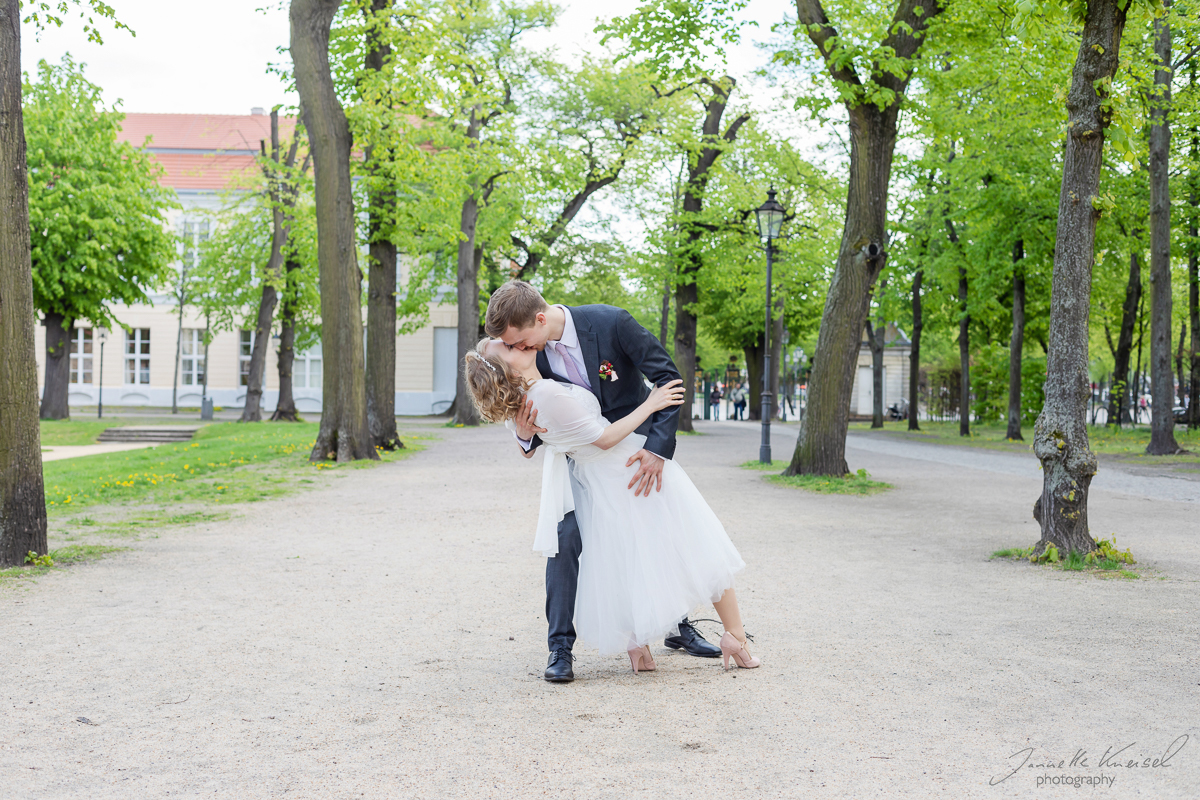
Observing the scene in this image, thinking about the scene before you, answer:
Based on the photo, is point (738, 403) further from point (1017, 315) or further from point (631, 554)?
point (631, 554)

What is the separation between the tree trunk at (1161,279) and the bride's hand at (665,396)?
1735cm

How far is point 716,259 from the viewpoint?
83.4 feet

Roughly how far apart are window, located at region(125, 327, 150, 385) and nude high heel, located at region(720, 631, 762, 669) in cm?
4736

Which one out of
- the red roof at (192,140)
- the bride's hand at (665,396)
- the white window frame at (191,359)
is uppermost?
the red roof at (192,140)

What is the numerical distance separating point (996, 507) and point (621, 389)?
813cm

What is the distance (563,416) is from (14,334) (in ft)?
15.2

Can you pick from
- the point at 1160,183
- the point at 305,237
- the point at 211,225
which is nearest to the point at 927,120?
the point at 1160,183

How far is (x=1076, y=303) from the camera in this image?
24.5ft

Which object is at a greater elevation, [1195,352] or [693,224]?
[693,224]

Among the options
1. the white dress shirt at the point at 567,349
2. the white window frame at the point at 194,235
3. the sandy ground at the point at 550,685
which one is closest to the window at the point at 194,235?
the white window frame at the point at 194,235

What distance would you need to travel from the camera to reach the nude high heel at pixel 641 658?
4.50 m

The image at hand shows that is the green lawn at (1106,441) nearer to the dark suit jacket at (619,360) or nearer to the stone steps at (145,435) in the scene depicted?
the dark suit jacket at (619,360)

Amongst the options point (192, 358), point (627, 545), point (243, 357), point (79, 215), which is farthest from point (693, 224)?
point (192, 358)

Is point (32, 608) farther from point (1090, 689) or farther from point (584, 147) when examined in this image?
point (584, 147)
